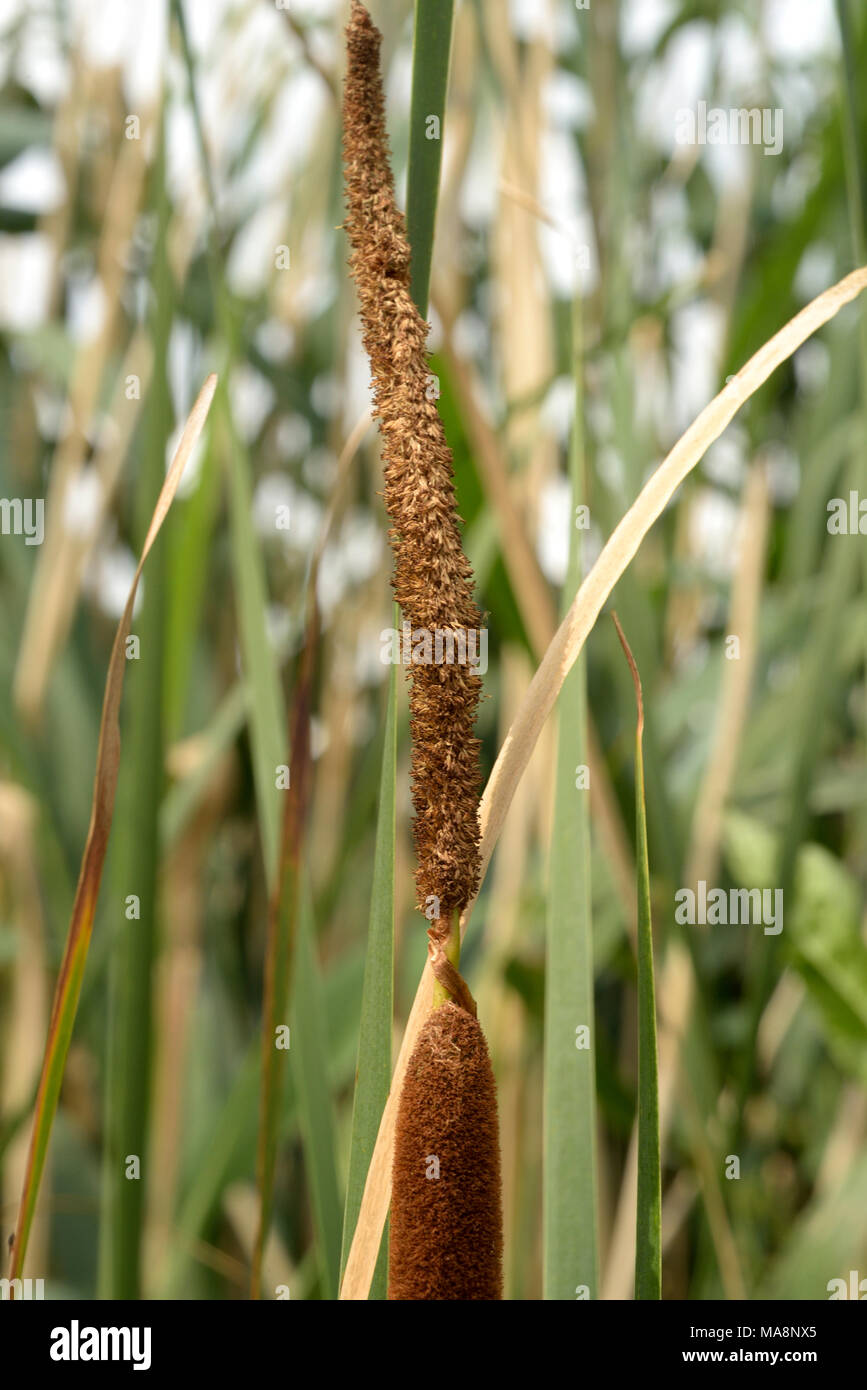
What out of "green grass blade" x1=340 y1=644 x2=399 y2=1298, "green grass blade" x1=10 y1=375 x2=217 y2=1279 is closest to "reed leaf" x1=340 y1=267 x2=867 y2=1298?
"green grass blade" x1=340 y1=644 x2=399 y2=1298

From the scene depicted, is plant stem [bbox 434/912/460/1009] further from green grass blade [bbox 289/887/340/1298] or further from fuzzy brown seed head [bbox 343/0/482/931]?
green grass blade [bbox 289/887/340/1298]

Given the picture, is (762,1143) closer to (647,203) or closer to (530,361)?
(530,361)

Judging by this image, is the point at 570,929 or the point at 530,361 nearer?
the point at 570,929

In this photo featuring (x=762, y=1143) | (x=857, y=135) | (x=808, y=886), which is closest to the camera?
(x=857, y=135)

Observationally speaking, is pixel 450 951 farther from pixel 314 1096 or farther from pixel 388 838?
pixel 314 1096

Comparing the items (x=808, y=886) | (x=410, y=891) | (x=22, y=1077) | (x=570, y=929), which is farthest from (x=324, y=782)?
(x=570, y=929)
